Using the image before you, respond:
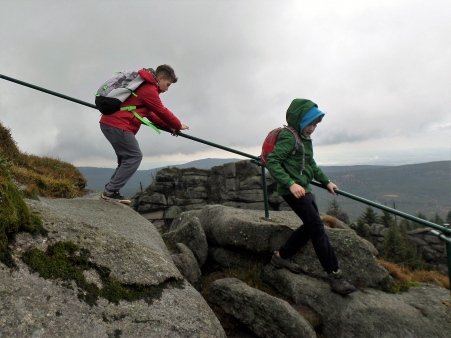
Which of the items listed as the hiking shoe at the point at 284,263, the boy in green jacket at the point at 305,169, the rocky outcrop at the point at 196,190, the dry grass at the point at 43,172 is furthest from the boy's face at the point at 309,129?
the rocky outcrop at the point at 196,190

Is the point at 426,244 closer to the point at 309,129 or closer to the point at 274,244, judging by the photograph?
the point at 274,244

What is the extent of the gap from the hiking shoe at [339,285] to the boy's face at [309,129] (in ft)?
8.71

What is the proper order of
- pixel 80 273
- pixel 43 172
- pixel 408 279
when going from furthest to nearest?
pixel 43 172, pixel 408 279, pixel 80 273

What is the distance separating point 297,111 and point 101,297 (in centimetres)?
436

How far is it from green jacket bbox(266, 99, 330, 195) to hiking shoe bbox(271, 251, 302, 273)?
156 centimetres

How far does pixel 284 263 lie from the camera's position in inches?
245

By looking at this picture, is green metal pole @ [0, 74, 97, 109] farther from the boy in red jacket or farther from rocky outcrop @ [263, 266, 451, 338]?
rocky outcrop @ [263, 266, 451, 338]

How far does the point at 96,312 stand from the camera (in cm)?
323

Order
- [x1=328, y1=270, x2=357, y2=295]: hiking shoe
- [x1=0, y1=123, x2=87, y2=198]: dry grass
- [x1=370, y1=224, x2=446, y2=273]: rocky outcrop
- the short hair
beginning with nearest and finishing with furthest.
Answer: [x1=328, y1=270, x2=357, y2=295]: hiking shoe → the short hair → [x1=0, y1=123, x2=87, y2=198]: dry grass → [x1=370, y1=224, x2=446, y2=273]: rocky outcrop

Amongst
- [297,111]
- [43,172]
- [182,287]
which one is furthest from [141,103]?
[43,172]

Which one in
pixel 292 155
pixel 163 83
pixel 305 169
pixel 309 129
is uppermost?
pixel 163 83

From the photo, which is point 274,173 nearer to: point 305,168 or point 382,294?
point 305,168

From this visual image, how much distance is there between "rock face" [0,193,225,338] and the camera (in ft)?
9.46

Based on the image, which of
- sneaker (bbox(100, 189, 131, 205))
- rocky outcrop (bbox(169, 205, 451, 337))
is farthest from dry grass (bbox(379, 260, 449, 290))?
sneaker (bbox(100, 189, 131, 205))
